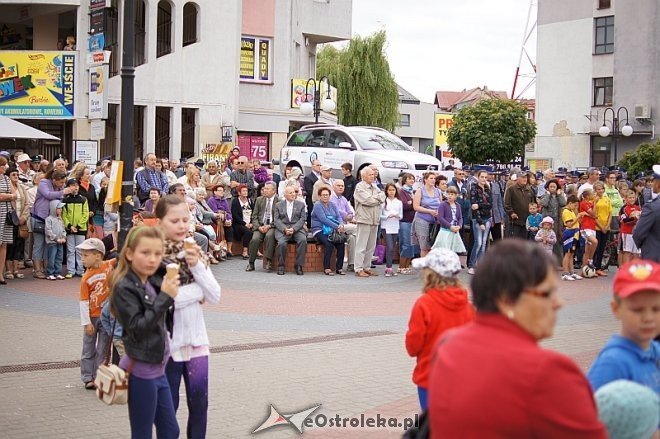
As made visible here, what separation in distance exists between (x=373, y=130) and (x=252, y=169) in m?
4.24

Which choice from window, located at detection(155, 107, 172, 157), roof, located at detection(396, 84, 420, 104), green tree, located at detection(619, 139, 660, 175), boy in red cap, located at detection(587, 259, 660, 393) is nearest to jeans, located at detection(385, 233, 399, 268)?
boy in red cap, located at detection(587, 259, 660, 393)

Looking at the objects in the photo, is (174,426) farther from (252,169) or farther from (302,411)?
(252,169)

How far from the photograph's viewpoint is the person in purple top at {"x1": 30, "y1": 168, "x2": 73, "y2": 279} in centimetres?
1587

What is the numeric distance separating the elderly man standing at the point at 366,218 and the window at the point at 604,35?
1641 inches

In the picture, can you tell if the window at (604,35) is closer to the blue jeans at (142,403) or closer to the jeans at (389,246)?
the jeans at (389,246)

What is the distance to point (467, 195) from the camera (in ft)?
60.4

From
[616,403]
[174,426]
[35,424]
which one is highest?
[616,403]

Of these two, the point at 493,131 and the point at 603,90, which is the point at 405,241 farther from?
the point at 603,90

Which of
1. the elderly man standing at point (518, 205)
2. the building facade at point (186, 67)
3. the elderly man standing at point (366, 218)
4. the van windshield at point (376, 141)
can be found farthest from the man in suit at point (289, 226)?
the building facade at point (186, 67)

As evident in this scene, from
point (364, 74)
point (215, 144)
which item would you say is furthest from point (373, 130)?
point (364, 74)

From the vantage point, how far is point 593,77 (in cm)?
5556

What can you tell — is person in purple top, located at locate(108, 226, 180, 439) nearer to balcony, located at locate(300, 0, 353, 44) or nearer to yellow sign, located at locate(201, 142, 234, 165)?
yellow sign, located at locate(201, 142, 234, 165)

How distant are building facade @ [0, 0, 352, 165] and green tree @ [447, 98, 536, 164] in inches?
555

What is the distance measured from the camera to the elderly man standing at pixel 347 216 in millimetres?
17969
